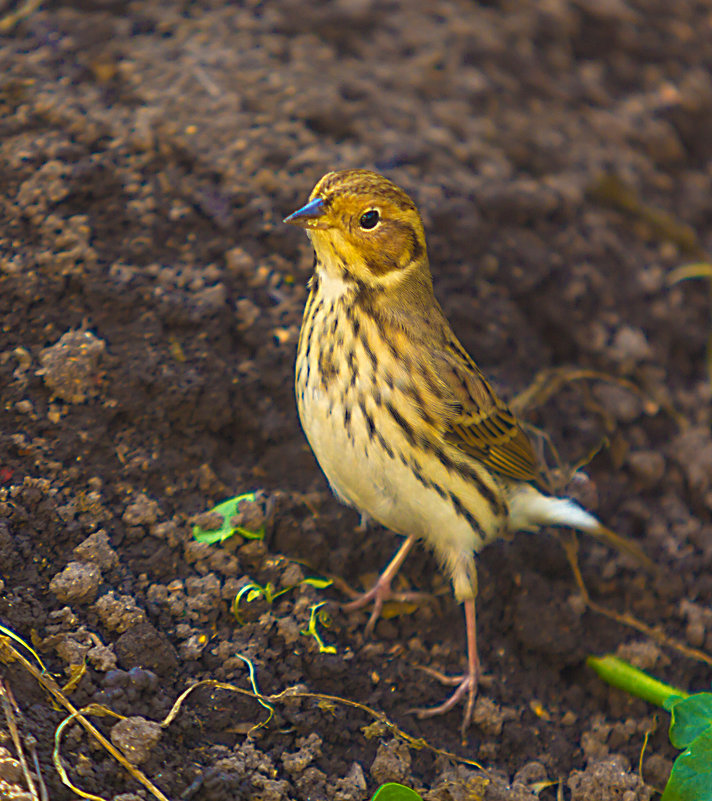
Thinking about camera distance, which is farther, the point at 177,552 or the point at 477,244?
the point at 477,244

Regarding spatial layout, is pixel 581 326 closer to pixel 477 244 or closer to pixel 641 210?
pixel 477 244

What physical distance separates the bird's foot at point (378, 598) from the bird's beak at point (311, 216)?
1.69 meters

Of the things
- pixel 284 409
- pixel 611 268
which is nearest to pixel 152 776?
pixel 284 409

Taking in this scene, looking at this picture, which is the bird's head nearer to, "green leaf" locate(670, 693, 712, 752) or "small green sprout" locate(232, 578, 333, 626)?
"small green sprout" locate(232, 578, 333, 626)

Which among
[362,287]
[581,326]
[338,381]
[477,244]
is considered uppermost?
[362,287]

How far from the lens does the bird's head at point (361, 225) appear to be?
332 cm

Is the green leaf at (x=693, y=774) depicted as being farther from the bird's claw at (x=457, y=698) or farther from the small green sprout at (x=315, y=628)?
the small green sprout at (x=315, y=628)

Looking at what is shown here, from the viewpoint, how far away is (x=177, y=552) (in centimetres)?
356

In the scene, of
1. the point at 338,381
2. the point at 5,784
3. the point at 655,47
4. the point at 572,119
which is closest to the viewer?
the point at 5,784

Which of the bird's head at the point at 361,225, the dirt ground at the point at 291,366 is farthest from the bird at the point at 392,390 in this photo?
the dirt ground at the point at 291,366

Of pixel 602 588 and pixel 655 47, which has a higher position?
pixel 655 47

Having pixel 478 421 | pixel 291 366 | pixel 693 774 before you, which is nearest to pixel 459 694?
pixel 693 774

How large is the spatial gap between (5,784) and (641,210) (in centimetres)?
533

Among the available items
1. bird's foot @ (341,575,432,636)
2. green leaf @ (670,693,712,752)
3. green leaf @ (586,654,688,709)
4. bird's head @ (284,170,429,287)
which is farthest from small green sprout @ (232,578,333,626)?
green leaf @ (670,693,712,752)
